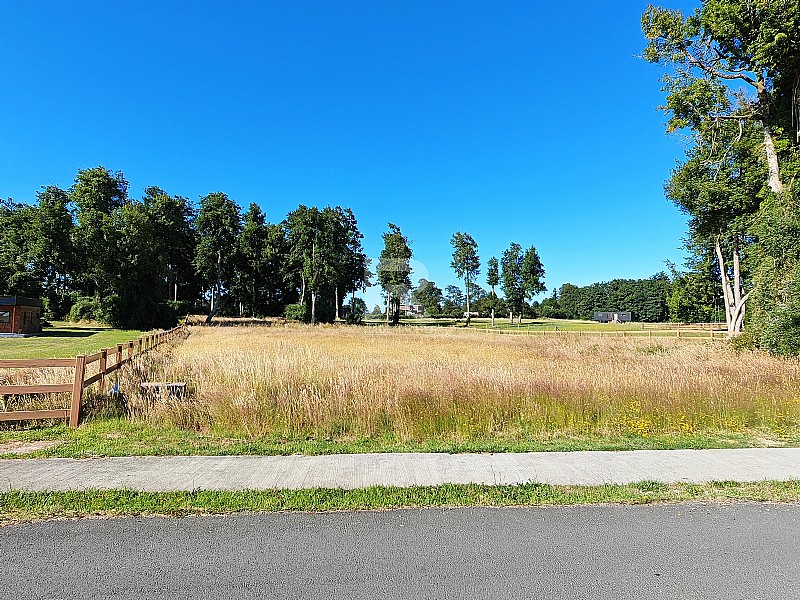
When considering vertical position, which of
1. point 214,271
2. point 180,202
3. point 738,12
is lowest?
point 214,271

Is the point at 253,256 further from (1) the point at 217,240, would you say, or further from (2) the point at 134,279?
(2) the point at 134,279

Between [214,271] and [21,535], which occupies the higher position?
[214,271]

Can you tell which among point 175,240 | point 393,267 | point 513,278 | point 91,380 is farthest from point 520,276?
point 91,380

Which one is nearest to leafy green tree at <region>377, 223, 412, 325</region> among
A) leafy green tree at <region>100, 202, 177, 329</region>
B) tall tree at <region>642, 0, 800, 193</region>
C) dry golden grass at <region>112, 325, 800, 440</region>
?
leafy green tree at <region>100, 202, 177, 329</region>

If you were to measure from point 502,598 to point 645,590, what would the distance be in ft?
3.09

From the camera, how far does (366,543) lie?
339cm

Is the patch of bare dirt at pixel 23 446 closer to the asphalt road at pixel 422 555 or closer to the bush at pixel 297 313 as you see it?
the asphalt road at pixel 422 555

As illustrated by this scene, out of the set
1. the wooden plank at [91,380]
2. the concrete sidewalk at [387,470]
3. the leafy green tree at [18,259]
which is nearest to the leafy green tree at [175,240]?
the leafy green tree at [18,259]

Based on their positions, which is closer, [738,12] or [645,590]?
[645,590]

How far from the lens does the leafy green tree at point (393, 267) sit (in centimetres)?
6644

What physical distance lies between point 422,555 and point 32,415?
728 centimetres

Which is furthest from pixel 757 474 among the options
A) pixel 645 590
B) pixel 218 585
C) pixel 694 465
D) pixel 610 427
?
pixel 218 585

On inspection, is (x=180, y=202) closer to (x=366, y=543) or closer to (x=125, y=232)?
(x=125, y=232)

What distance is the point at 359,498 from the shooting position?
4.24 m
